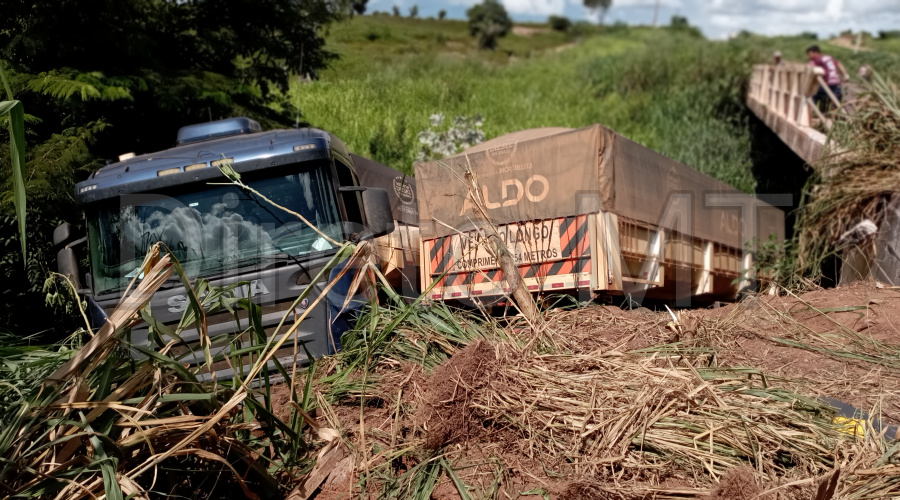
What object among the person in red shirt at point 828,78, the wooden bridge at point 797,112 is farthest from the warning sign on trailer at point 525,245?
the person in red shirt at point 828,78

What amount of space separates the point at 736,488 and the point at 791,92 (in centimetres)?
1399

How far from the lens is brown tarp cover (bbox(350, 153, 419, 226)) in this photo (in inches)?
347

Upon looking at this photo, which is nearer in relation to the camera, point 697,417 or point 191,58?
point 697,417

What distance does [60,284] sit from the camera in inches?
321

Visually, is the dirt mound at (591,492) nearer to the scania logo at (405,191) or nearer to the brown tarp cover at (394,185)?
the brown tarp cover at (394,185)

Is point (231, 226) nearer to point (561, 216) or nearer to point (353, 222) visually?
point (353, 222)

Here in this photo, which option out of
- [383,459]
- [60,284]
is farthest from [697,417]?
[60,284]

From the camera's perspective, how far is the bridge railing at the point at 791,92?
45.9 ft

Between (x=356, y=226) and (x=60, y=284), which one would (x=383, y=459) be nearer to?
(x=356, y=226)

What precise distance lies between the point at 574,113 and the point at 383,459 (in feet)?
76.9

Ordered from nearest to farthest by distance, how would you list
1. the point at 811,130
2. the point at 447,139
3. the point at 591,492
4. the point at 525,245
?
1. the point at 591,492
2. the point at 525,245
3. the point at 811,130
4. the point at 447,139

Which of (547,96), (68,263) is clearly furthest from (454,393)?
(547,96)

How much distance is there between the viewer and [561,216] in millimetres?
7160

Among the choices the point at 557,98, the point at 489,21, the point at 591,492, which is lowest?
the point at 591,492
